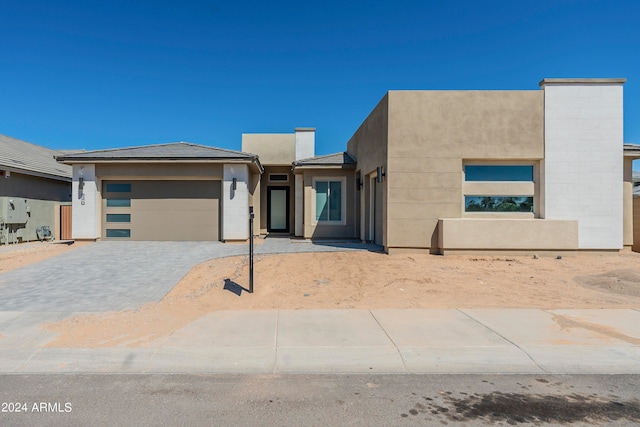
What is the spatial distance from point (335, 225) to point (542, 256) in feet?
25.6

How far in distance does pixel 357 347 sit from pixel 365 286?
12.0ft

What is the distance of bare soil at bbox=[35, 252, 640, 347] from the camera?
593 centimetres

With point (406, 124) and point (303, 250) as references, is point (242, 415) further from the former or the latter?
point (406, 124)

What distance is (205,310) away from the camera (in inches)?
262

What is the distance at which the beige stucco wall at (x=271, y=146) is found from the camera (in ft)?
65.6

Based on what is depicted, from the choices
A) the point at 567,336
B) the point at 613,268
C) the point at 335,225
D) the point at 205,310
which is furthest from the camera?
the point at 335,225

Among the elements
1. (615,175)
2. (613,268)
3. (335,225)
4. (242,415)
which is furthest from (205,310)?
(615,175)

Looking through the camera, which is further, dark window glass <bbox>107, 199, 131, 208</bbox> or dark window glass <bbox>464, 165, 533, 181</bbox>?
dark window glass <bbox>107, 199, 131, 208</bbox>

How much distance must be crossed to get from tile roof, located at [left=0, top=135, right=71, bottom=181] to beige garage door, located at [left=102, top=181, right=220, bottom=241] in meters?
5.40

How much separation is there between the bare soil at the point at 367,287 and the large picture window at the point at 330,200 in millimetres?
4468

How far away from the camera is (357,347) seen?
4.83 meters

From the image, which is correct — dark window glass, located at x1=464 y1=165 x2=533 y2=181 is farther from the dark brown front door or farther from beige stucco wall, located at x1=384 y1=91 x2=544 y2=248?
the dark brown front door

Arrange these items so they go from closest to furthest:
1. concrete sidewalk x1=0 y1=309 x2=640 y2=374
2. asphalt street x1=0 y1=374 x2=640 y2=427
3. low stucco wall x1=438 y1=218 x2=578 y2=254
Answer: asphalt street x1=0 y1=374 x2=640 y2=427 < concrete sidewalk x1=0 y1=309 x2=640 y2=374 < low stucco wall x1=438 y1=218 x2=578 y2=254

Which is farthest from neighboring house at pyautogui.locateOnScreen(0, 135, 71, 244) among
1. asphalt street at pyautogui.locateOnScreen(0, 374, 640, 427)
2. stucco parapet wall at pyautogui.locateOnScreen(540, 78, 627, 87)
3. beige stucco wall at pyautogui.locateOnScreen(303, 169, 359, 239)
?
stucco parapet wall at pyautogui.locateOnScreen(540, 78, 627, 87)
